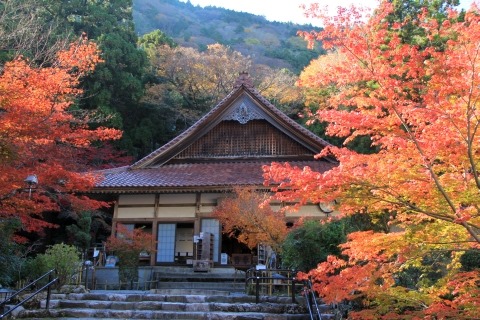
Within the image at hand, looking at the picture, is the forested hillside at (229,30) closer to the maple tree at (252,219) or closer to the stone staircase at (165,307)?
the maple tree at (252,219)

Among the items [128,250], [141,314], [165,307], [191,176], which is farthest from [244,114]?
[141,314]

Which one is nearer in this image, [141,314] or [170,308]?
[141,314]

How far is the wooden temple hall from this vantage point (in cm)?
1600

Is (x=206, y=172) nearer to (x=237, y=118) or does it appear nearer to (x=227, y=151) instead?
(x=227, y=151)

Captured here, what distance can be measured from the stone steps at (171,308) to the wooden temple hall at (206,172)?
6.44m

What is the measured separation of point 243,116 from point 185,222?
4762 millimetres

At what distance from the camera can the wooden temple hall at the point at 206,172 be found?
630 inches

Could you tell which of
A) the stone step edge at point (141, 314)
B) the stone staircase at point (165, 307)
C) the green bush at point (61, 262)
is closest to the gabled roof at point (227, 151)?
the green bush at point (61, 262)

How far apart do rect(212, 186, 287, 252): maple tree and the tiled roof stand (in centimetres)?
104

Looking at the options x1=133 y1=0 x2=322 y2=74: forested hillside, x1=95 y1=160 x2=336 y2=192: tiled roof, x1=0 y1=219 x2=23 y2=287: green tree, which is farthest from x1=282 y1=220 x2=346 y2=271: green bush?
x1=133 y1=0 x2=322 y2=74: forested hillside

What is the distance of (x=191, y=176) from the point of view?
1669 cm

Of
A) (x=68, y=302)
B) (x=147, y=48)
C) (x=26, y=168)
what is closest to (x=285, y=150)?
(x=26, y=168)

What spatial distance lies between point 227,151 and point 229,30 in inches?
2106

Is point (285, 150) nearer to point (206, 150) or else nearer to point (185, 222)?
point (206, 150)
